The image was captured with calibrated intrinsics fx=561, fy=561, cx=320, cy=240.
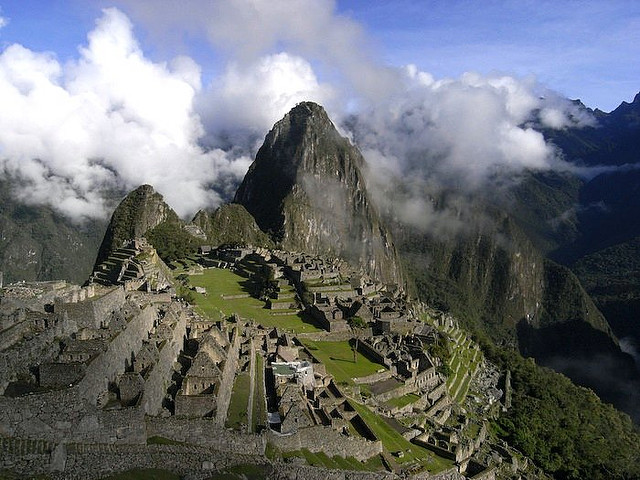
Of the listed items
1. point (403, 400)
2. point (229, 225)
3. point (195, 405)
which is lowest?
point (403, 400)

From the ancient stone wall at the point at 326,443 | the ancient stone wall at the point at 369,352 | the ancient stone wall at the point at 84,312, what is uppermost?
the ancient stone wall at the point at 84,312

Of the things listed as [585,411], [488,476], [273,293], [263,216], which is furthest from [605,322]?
[488,476]

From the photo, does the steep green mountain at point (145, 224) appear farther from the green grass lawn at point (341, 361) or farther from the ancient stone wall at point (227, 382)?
the ancient stone wall at point (227, 382)

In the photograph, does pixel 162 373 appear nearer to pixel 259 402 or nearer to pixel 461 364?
pixel 259 402

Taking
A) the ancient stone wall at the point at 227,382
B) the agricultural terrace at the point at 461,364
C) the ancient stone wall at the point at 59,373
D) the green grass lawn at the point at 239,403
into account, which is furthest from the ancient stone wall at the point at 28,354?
the agricultural terrace at the point at 461,364

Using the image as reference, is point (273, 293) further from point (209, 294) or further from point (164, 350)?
point (164, 350)

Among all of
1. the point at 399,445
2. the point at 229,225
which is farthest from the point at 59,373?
the point at 229,225

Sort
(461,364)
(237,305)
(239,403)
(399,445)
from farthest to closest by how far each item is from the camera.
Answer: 1. (461,364)
2. (237,305)
3. (399,445)
4. (239,403)
